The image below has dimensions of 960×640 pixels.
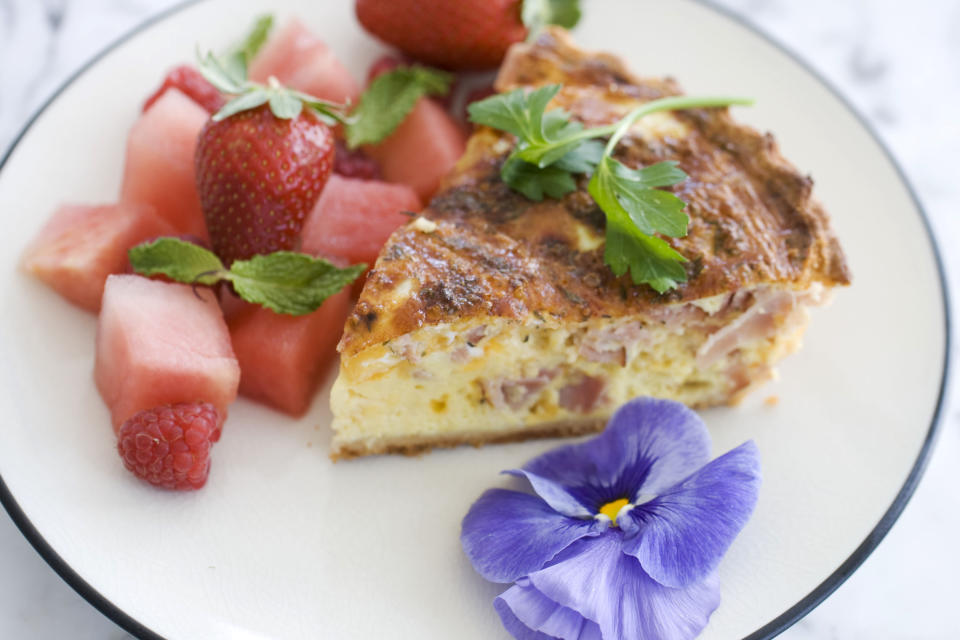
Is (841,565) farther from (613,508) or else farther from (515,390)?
(515,390)

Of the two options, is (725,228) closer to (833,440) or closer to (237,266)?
(833,440)

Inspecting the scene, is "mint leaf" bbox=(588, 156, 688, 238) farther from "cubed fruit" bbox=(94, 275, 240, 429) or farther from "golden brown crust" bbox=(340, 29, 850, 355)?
"cubed fruit" bbox=(94, 275, 240, 429)

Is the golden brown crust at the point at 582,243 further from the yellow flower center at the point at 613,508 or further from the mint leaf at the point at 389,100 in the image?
the yellow flower center at the point at 613,508

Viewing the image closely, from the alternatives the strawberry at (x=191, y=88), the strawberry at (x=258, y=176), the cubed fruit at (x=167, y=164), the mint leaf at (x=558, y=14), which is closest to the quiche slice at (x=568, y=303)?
the strawberry at (x=258, y=176)

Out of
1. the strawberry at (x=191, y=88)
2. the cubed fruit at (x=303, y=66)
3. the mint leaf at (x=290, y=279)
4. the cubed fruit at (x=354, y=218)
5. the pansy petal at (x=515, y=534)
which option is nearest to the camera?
the pansy petal at (x=515, y=534)

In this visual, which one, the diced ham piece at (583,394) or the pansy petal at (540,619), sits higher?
the diced ham piece at (583,394)

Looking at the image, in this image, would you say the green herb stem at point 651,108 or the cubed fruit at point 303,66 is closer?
the green herb stem at point 651,108

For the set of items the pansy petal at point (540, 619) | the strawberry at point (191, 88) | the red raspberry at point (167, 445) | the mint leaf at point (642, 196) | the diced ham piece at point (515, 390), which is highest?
the mint leaf at point (642, 196)

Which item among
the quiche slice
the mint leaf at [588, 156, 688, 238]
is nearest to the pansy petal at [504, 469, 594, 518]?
the quiche slice
